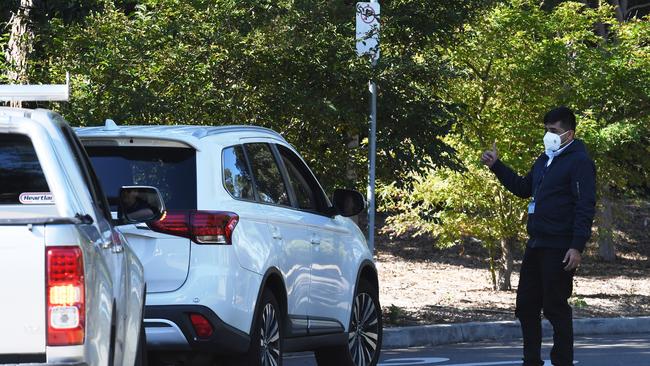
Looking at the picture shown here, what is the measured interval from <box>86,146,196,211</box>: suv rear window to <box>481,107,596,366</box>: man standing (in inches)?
111

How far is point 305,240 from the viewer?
8.75 metres

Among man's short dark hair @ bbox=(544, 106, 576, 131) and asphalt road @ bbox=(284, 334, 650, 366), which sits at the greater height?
man's short dark hair @ bbox=(544, 106, 576, 131)

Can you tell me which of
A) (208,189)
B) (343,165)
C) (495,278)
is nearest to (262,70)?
(343,165)

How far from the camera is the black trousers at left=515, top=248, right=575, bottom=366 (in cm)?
930

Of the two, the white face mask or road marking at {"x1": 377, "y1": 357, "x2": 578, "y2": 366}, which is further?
road marking at {"x1": 377, "y1": 357, "x2": 578, "y2": 366}

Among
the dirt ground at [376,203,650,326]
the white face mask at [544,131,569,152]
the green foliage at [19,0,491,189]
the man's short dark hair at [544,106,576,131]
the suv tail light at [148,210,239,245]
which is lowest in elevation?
the dirt ground at [376,203,650,326]

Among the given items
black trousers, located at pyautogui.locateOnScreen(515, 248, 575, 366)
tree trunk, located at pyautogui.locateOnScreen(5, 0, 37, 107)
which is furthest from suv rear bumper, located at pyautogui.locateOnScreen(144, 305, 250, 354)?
tree trunk, located at pyautogui.locateOnScreen(5, 0, 37, 107)

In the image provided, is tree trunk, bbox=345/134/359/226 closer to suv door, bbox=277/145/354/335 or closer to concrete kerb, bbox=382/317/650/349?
concrete kerb, bbox=382/317/650/349

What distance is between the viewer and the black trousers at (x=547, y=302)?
9305mm

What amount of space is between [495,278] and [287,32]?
9.00m

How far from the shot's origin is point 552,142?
31.1ft

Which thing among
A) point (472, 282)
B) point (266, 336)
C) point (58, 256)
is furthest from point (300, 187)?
point (472, 282)

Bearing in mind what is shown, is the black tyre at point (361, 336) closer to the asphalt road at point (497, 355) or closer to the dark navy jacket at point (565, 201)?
the asphalt road at point (497, 355)

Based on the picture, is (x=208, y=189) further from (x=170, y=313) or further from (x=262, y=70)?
(x=262, y=70)
